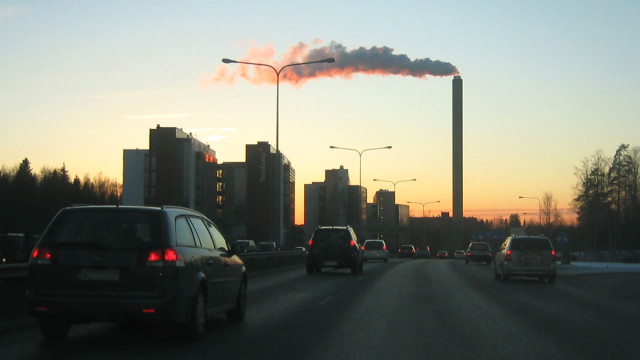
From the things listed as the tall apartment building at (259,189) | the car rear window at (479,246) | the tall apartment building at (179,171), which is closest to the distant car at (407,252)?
the car rear window at (479,246)

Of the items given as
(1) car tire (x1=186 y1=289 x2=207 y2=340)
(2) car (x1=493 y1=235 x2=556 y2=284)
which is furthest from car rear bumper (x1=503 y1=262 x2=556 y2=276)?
(1) car tire (x1=186 y1=289 x2=207 y2=340)

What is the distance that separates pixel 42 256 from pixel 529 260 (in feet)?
65.2

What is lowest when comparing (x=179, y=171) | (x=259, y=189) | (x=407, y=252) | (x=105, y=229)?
(x=407, y=252)

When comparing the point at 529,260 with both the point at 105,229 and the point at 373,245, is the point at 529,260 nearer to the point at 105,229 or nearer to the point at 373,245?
the point at 105,229

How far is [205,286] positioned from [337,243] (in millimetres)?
18506

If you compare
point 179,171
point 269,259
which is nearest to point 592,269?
point 269,259

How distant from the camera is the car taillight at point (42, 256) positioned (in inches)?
375

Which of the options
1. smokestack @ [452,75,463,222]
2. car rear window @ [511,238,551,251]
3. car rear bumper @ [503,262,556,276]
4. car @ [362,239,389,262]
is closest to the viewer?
car rear bumper @ [503,262,556,276]

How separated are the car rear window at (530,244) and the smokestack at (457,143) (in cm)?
4948

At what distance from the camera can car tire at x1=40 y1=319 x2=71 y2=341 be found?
10.1 meters

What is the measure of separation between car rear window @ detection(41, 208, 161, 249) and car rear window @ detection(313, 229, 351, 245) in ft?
64.0

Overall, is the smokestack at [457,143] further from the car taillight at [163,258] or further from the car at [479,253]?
the car taillight at [163,258]

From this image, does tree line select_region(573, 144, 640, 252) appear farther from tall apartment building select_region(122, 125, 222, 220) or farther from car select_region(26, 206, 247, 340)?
car select_region(26, 206, 247, 340)

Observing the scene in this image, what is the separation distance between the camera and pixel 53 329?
10156mm
